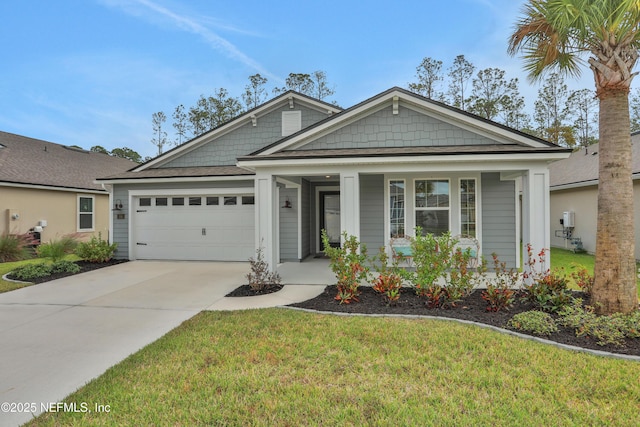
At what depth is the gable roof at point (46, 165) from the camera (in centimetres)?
1276

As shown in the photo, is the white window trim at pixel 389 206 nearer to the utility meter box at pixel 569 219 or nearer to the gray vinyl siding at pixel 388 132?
the gray vinyl siding at pixel 388 132

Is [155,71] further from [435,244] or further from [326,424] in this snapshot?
[326,424]

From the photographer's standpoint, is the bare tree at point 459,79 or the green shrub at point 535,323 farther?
the bare tree at point 459,79

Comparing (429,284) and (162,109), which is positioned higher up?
(162,109)

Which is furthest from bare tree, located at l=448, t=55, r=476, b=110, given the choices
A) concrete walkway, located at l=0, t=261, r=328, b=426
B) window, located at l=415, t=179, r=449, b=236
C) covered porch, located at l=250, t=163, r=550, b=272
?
concrete walkway, located at l=0, t=261, r=328, b=426

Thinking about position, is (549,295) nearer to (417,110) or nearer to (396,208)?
(396,208)

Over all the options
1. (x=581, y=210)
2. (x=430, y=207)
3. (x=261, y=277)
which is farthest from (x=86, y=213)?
(x=581, y=210)

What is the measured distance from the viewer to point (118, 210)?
441 inches

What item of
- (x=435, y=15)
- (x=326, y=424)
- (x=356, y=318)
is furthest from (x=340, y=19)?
(x=326, y=424)

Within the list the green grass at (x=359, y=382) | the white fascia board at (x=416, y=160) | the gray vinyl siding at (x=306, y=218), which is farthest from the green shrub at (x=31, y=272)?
the gray vinyl siding at (x=306, y=218)

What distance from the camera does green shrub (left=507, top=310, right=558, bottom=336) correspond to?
4238mm

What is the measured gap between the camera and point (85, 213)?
1509 cm

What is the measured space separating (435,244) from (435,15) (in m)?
10.3

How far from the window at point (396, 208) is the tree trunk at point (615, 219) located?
475cm
